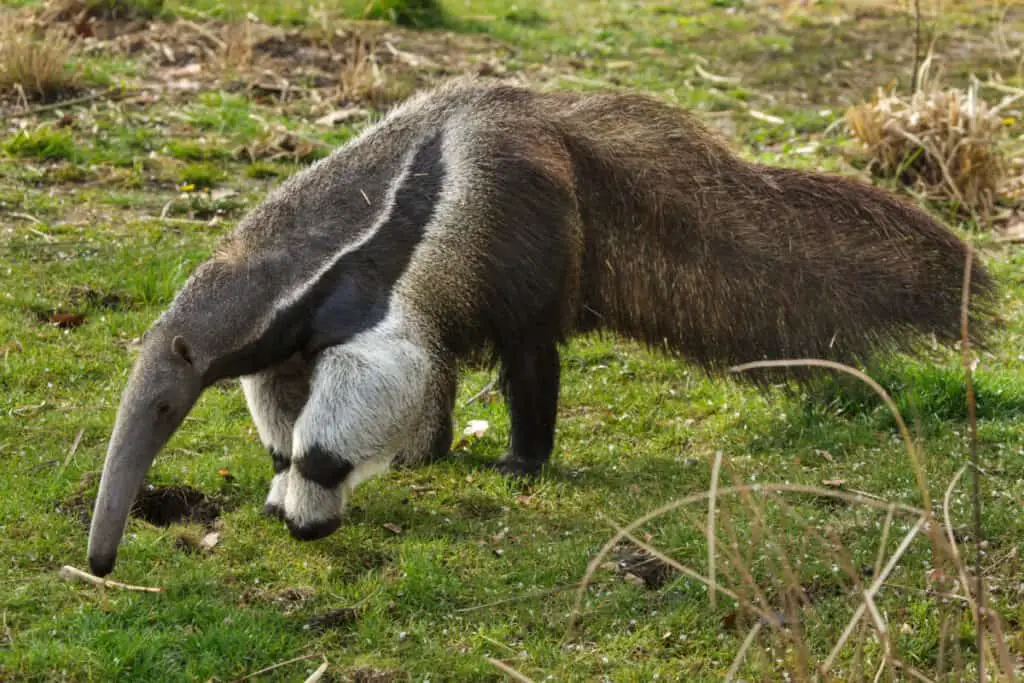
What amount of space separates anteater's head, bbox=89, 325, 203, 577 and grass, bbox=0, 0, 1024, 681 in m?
0.30

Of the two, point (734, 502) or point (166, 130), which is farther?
point (166, 130)

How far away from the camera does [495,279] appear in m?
5.25

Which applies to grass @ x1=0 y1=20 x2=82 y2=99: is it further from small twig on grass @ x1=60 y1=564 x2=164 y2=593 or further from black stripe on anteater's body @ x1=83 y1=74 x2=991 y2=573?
small twig on grass @ x1=60 y1=564 x2=164 y2=593

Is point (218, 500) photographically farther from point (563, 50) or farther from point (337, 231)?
point (563, 50)

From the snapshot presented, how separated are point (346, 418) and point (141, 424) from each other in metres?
0.74

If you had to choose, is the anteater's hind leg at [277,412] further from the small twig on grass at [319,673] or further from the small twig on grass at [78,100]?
the small twig on grass at [78,100]

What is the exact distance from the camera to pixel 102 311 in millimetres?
7359

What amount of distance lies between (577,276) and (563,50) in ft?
24.3

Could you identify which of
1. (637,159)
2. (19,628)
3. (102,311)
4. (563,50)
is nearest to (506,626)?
(19,628)

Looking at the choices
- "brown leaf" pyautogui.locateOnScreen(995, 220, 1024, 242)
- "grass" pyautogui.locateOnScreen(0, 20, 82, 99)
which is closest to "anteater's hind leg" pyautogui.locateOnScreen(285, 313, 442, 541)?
"brown leaf" pyautogui.locateOnScreen(995, 220, 1024, 242)

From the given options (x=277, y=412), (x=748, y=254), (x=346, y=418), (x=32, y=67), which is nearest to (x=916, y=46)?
(x=748, y=254)

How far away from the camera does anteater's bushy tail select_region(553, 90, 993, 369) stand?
220 inches

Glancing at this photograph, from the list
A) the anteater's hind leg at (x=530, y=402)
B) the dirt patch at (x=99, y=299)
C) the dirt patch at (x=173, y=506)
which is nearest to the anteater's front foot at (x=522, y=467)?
the anteater's hind leg at (x=530, y=402)

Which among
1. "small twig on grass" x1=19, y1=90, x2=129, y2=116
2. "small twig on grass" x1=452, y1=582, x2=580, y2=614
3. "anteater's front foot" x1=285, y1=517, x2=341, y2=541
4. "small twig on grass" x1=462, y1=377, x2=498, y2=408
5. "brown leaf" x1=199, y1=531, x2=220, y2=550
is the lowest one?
"small twig on grass" x1=462, y1=377, x2=498, y2=408
